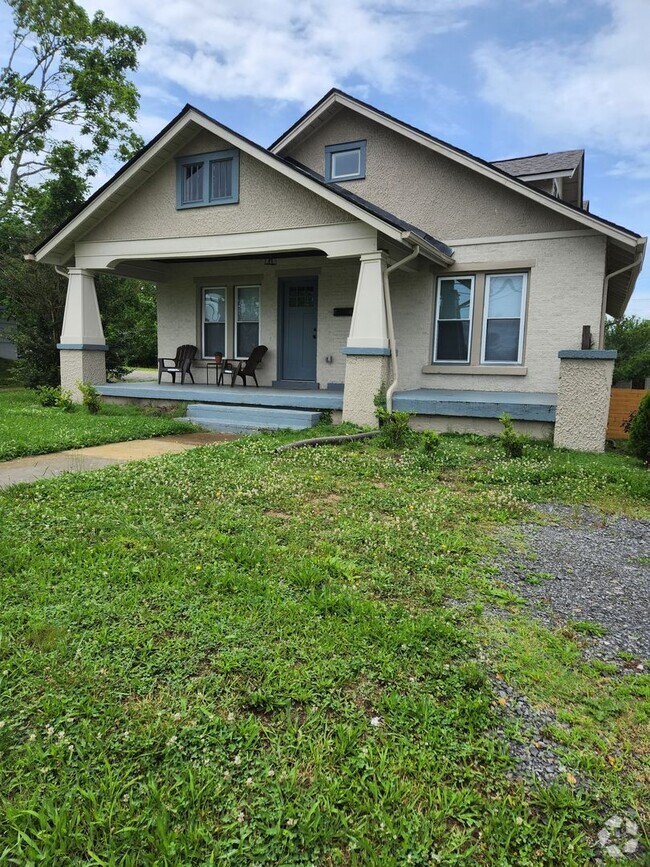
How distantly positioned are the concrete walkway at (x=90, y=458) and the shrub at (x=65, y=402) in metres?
3.12

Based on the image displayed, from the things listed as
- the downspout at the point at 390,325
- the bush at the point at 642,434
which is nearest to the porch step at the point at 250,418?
→ the downspout at the point at 390,325

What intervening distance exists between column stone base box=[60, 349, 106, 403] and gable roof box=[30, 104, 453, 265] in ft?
7.03

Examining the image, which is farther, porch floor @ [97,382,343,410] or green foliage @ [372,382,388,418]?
porch floor @ [97,382,343,410]

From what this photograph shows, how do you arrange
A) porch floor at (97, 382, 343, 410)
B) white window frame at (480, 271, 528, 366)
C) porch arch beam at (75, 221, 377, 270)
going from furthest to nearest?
1. white window frame at (480, 271, 528, 366)
2. porch floor at (97, 382, 343, 410)
3. porch arch beam at (75, 221, 377, 270)

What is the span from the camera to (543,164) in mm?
12227

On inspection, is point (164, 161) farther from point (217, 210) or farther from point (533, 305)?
point (533, 305)

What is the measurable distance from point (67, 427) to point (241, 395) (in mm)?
3190

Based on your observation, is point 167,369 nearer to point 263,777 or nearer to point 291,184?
point 291,184

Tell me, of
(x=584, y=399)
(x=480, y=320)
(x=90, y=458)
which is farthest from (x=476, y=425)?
(x=90, y=458)

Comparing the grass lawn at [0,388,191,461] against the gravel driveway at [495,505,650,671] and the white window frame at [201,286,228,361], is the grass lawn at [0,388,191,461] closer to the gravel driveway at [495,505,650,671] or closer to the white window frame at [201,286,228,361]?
the white window frame at [201,286,228,361]

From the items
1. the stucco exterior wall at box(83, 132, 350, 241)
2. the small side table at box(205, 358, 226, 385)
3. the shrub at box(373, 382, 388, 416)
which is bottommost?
the shrub at box(373, 382, 388, 416)

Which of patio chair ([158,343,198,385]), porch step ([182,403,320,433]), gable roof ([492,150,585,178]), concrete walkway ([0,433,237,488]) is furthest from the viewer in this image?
patio chair ([158,343,198,385])

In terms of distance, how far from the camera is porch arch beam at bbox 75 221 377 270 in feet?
31.1

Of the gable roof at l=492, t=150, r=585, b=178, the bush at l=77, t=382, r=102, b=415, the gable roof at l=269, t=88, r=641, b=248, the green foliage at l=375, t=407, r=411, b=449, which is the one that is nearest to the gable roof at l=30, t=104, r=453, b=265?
the gable roof at l=269, t=88, r=641, b=248
